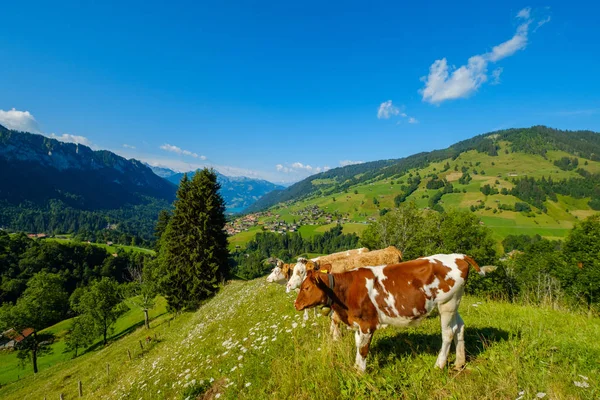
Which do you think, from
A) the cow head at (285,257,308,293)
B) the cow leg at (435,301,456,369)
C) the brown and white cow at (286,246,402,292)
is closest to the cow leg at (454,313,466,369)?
the cow leg at (435,301,456,369)

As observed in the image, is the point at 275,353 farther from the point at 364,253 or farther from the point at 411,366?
the point at 364,253

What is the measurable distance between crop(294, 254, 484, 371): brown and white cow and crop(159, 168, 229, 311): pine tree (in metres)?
31.4

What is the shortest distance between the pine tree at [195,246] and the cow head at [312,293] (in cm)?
3114

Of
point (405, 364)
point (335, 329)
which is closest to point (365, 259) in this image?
point (335, 329)

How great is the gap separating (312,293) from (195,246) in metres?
32.4

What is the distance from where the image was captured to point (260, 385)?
20.7 ft

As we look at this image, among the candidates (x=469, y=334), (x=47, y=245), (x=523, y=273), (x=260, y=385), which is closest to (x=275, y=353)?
(x=260, y=385)

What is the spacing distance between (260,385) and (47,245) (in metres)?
172

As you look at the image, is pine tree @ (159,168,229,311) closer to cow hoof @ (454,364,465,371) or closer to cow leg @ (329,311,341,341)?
cow leg @ (329,311,341,341)

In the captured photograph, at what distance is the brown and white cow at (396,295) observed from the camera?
17.1ft

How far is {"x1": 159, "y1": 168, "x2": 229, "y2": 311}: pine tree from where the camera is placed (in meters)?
34.1

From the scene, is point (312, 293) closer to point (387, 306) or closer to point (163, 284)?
point (387, 306)

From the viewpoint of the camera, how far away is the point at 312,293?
5.73 m

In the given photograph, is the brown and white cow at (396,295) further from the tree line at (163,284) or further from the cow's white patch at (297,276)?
the tree line at (163,284)
